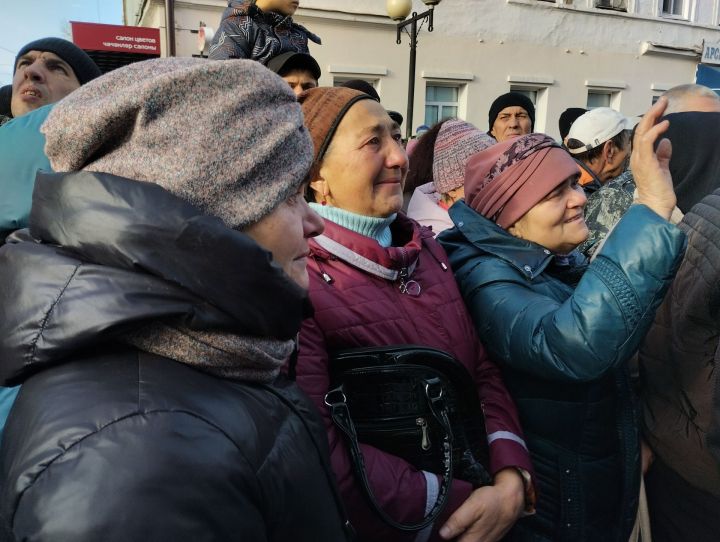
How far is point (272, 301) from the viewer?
0.82 metres

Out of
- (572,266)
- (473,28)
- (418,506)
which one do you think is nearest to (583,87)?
(473,28)

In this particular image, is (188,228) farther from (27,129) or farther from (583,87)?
(583,87)

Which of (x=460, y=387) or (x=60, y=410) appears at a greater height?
(x=60, y=410)

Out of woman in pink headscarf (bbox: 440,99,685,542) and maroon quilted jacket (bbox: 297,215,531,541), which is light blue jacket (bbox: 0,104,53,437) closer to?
maroon quilted jacket (bbox: 297,215,531,541)

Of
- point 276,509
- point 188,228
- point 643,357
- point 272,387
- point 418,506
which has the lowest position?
point 418,506

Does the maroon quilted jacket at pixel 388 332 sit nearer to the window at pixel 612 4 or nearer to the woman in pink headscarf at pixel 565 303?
the woman in pink headscarf at pixel 565 303

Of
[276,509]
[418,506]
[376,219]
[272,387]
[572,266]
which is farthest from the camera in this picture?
[572,266]

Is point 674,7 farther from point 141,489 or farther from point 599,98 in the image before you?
point 141,489

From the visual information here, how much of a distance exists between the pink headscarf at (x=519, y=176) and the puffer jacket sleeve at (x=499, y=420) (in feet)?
1.62

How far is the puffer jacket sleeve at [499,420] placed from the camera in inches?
62.0

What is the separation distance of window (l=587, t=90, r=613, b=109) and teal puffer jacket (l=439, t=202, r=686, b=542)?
14190 mm

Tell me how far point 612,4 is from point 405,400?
15.9m

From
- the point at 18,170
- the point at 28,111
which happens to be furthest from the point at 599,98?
the point at 18,170

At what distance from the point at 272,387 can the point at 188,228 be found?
0.31 meters
